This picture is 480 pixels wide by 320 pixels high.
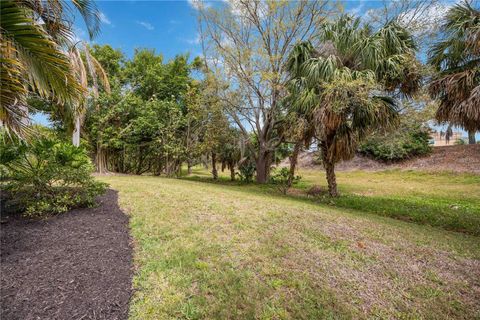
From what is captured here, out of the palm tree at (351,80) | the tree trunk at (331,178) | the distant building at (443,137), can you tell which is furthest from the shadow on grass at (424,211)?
the distant building at (443,137)

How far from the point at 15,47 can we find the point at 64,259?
241cm

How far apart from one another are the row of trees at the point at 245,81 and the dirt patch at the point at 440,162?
18.3 feet

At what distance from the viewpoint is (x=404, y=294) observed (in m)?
2.61

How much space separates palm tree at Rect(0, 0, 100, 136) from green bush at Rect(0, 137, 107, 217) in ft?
2.98

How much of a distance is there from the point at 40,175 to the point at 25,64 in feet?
6.64

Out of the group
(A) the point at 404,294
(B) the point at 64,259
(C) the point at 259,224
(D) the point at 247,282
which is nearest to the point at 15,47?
(B) the point at 64,259

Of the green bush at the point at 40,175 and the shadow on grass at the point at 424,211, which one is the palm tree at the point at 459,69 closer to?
the shadow on grass at the point at 424,211

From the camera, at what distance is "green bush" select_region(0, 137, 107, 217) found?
366 cm

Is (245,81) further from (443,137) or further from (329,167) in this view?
(443,137)

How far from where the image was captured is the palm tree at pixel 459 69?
15.1 feet

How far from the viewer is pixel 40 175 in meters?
3.75

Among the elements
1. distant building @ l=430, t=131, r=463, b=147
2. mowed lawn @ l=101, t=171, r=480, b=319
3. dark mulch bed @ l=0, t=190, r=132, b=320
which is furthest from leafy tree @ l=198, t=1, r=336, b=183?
distant building @ l=430, t=131, r=463, b=147

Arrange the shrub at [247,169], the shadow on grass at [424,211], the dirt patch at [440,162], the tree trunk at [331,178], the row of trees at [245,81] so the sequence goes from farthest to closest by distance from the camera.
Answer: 1. the dirt patch at [440,162]
2. the shrub at [247,169]
3. the tree trunk at [331,178]
4. the shadow on grass at [424,211]
5. the row of trees at [245,81]

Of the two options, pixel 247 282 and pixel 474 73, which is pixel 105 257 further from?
pixel 474 73
